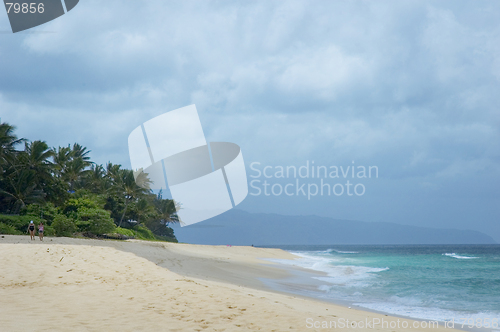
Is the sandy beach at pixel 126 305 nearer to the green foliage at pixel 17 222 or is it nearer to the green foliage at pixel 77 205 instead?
the green foliage at pixel 17 222

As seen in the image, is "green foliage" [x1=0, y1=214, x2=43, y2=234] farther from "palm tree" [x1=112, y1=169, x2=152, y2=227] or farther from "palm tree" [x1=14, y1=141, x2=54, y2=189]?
"palm tree" [x1=112, y1=169, x2=152, y2=227]

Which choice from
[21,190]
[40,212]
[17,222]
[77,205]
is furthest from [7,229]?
[77,205]

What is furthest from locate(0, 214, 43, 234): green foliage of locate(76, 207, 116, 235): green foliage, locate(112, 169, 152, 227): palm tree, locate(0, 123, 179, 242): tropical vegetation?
locate(112, 169, 152, 227): palm tree

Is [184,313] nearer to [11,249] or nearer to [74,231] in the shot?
[11,249]

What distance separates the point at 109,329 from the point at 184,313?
1334 mm

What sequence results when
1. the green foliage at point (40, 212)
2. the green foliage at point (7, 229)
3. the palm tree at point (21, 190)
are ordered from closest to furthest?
1. the green foliage at point (7, 229)
2. the green foliage at point (40, 212)
3. the palm tree at point (21, 190)

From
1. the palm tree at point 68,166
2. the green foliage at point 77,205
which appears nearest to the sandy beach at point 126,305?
the green foliage at point 77,205

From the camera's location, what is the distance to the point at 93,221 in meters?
24.7

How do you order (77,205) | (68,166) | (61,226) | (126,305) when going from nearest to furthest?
1. (126,305)
2. (61,226)
3. (77,205)
4. (68,166)

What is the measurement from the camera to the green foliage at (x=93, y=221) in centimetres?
2458

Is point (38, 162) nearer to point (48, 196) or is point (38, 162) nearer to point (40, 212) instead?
point (48, 196)

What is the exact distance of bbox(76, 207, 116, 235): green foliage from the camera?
968 inches

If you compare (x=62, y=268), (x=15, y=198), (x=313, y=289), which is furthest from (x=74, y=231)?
(x=313, y=289)

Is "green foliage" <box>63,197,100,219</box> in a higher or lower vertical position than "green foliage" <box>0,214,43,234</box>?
higher
